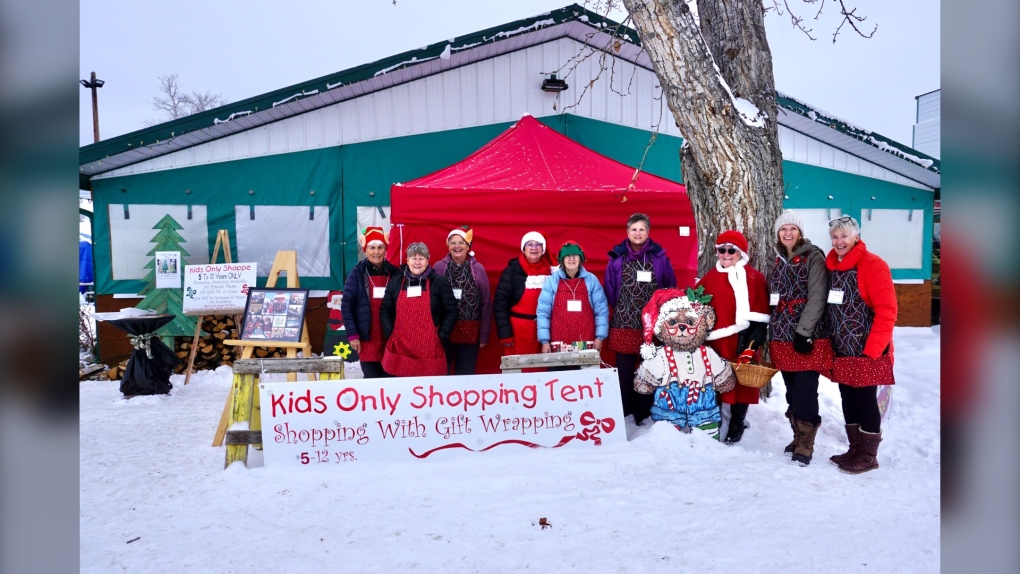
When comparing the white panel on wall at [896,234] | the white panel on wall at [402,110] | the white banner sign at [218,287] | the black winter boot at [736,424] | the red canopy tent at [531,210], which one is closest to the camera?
the black winter boot at [736,424]

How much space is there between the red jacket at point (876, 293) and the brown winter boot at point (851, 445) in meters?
→ 0.56

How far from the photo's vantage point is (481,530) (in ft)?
10.0

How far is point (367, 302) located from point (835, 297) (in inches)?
127

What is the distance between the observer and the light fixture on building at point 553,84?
27.2 feet

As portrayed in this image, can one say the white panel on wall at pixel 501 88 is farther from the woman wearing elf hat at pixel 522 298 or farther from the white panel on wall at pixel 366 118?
the woman wearing elf hat at pixel 522 298

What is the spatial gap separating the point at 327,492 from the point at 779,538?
7.94 feet

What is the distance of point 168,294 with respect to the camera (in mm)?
7371

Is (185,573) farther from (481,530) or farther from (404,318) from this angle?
(404,318)

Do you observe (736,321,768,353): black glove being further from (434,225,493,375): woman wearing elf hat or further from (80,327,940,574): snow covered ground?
(434,225,493,375): woman wearing elf hat

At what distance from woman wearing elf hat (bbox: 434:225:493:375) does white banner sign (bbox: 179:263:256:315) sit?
3109 mm

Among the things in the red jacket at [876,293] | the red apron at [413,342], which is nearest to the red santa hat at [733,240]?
the red jacket at [876,293]

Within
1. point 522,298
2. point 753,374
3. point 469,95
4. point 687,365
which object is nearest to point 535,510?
point 687,365

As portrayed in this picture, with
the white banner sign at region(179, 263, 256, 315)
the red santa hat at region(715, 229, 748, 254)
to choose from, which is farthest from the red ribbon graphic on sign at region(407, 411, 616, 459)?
the white banner sign at region(179, 263, 256, 315)
